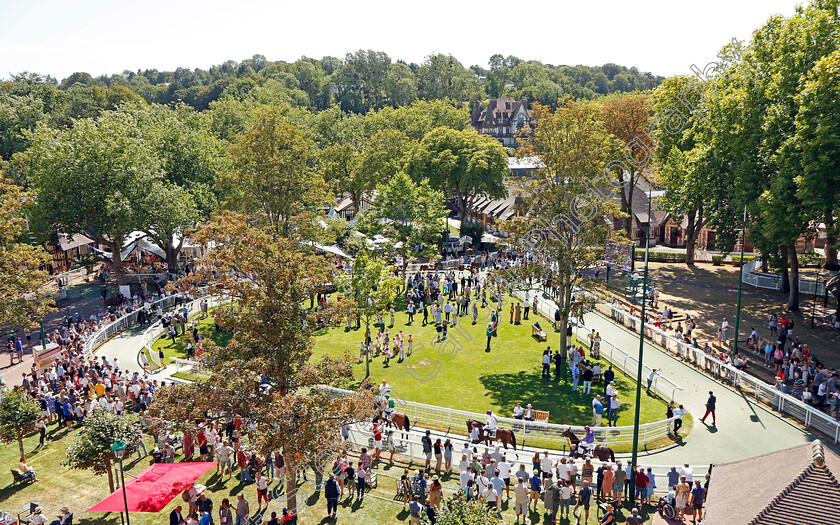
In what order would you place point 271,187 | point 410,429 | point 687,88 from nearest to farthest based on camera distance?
point 410,429 → point 271,187 → point 687,88

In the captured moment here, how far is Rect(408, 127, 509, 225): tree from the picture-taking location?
56.1m

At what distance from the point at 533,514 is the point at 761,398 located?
1333 centimetres

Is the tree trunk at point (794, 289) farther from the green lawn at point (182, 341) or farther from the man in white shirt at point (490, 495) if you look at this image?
the green lawn at point (182, 341)

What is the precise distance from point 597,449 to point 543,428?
8.90ft

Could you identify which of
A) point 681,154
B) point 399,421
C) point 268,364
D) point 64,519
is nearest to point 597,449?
point 399,421

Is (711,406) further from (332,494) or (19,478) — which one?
(19,478)

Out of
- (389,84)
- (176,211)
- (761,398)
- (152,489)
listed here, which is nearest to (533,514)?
(152,489)

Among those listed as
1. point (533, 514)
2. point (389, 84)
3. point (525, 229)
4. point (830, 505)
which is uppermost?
point (389, 84)

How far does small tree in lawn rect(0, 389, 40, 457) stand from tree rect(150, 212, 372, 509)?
7987 millimetres

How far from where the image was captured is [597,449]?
18281 millimetres

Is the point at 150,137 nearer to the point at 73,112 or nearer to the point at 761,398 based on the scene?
the point at 761,398

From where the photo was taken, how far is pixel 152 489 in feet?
50.6

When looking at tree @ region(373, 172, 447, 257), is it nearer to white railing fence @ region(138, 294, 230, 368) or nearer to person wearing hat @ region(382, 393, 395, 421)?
white railing fence @ region(138, 294, 230, 368)

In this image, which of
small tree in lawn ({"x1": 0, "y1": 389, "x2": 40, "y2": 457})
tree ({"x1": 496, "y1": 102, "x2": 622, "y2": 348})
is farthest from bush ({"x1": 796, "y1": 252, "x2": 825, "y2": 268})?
small tree in lawn ({"x1": 0, "y1": 389, "x2": 40, "y2": 457})
